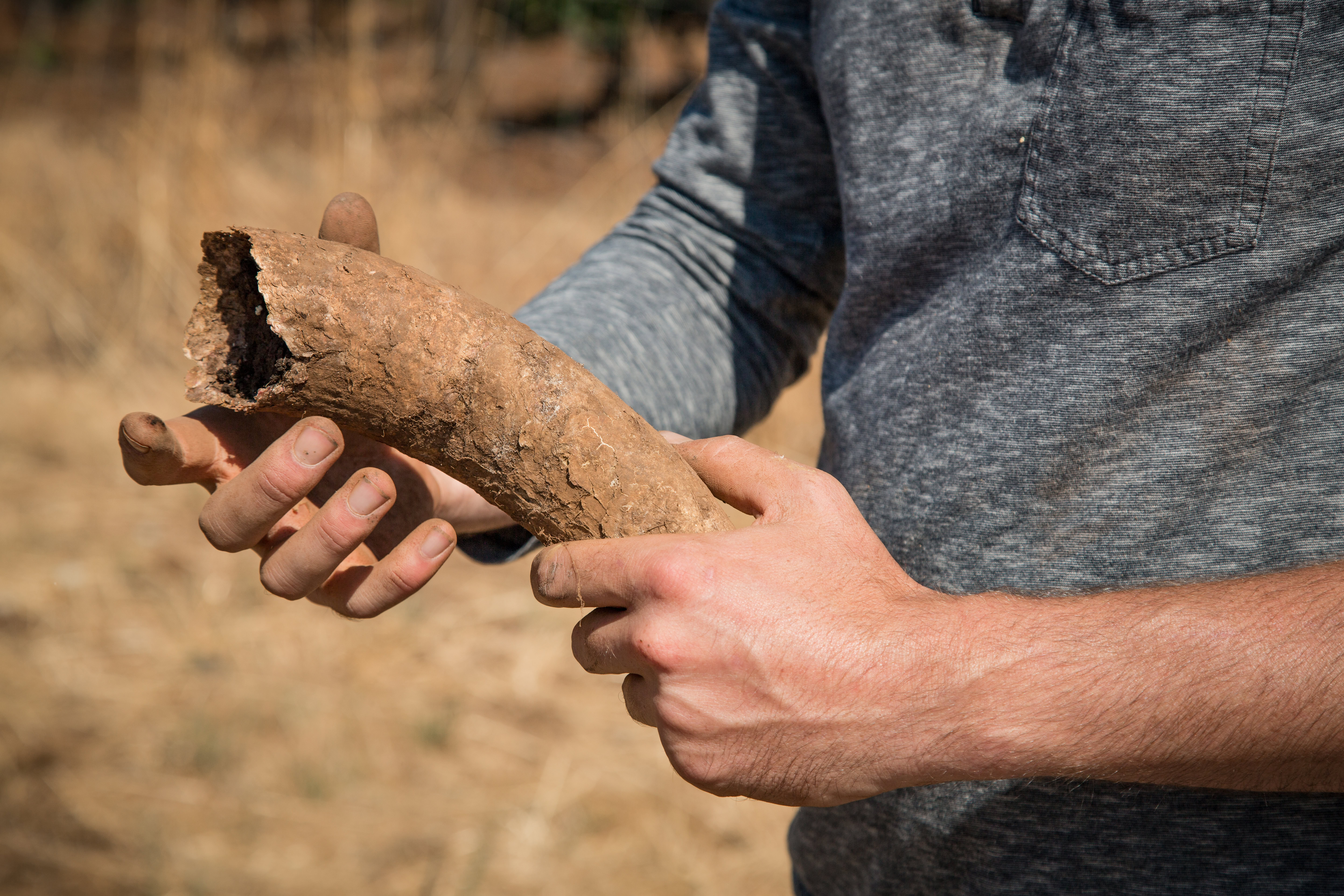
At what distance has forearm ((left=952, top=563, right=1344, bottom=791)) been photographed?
0.81 m

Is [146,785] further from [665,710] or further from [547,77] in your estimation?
[547,77]

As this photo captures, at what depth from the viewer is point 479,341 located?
1.11 m

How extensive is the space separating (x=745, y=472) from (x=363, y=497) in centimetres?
44

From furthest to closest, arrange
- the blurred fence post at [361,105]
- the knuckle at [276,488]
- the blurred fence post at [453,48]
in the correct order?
the blurred fence post at [453,48], the blurred fence post at [361,105], the knuckle at [276,488]

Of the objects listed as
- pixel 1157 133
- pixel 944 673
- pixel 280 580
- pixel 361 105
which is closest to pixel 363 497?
pixel 280 580

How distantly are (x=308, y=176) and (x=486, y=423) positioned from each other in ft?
18.3

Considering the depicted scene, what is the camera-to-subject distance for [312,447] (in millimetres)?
1049

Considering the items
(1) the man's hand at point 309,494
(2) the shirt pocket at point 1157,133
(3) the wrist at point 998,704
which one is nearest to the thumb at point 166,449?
(1) the man's hand at point 309,494

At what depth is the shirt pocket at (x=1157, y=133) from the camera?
94cm

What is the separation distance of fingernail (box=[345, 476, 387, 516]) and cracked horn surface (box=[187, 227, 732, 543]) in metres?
0.09

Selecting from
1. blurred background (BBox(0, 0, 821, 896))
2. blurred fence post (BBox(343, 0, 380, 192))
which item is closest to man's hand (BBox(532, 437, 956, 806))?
blurred background (BBox(0, 0, 821, 896))

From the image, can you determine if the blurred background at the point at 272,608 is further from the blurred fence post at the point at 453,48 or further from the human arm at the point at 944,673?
the human arm at the point at 944,673

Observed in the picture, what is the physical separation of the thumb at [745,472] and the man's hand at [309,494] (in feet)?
1.04

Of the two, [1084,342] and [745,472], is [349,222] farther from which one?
[1084,342]
